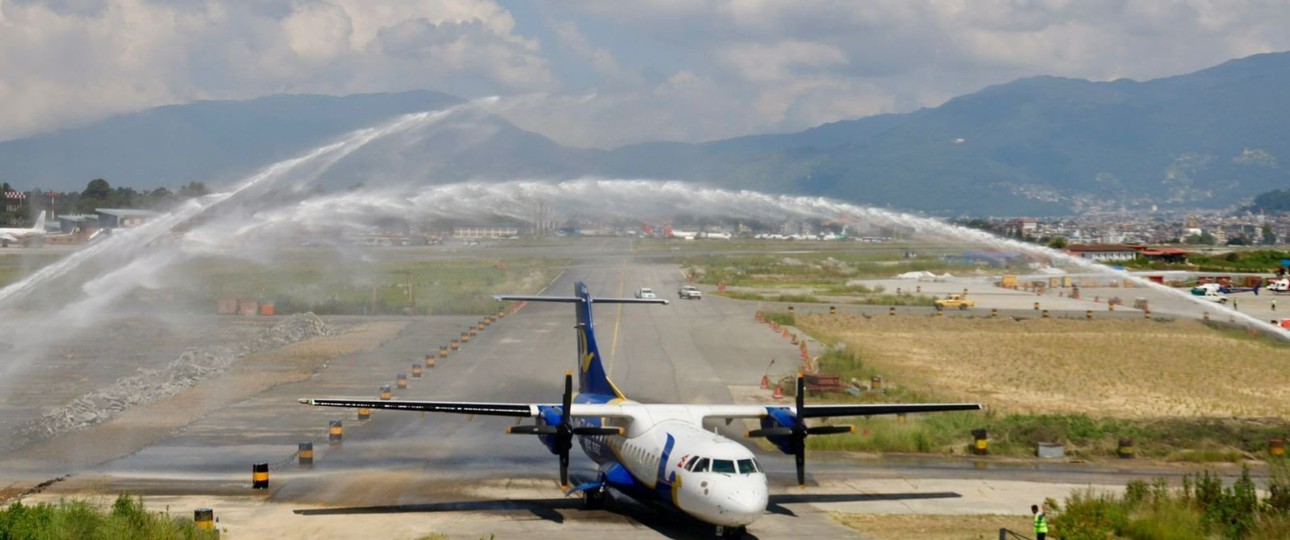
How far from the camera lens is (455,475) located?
35.7 meters

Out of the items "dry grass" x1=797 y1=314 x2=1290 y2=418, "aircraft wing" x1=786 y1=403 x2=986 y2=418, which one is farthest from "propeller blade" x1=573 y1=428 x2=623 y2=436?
"dry grass" x1=797 y1=314 x2=1290 y2=418

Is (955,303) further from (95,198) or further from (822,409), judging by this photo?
(95,198)

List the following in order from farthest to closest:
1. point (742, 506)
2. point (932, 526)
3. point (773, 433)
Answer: point (773, 433)
point (932, 526)
point (742, 506)

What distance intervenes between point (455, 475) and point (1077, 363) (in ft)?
142

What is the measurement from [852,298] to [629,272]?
3001cm

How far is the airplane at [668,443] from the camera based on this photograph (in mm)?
27188

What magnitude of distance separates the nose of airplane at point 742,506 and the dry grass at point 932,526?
151 inches

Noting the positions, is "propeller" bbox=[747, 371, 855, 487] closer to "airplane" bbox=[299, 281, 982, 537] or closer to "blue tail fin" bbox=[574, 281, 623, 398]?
"airplane" bbox=[299, 281, 982, 537]

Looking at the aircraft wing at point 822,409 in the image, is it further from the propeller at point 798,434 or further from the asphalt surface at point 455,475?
the asphalt surface at point 455,475

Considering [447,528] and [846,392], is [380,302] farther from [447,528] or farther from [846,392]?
[447,528]

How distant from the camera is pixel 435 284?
116m

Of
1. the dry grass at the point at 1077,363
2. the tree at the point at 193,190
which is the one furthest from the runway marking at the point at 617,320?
the tree at the point at 193,190

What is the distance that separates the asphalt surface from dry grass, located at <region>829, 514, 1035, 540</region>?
69 cm

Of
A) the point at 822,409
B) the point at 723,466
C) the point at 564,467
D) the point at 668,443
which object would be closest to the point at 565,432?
the point at 564,467
